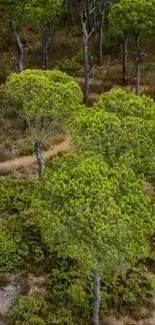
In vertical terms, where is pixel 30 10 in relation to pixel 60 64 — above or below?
above

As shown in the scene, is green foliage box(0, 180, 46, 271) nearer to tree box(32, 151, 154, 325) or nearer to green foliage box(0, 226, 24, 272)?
green foliage box(0, 226, 24, 272)

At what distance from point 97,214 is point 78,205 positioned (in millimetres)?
670

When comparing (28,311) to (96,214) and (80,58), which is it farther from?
(80,58)

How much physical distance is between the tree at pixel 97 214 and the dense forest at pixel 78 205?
0.11 ft

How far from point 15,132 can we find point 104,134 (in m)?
14.5

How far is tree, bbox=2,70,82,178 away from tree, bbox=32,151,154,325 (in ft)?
21.1

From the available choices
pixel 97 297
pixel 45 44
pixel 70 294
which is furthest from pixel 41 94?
pixel 45 44

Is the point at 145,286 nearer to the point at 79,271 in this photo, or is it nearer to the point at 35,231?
the point at 79,271

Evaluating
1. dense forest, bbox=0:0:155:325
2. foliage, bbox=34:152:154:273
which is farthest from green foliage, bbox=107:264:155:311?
foliage, bbox=34:152:154:273

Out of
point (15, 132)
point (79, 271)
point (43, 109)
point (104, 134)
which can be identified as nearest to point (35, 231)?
point (79, 271)

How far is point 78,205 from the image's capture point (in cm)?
1609

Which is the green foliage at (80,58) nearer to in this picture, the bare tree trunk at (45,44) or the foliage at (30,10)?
the bare tree trunk at (45,44)

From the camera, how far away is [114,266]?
1669 cm

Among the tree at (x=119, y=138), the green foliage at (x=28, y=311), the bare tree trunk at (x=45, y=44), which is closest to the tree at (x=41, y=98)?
the tree at (x=119, y=138)
